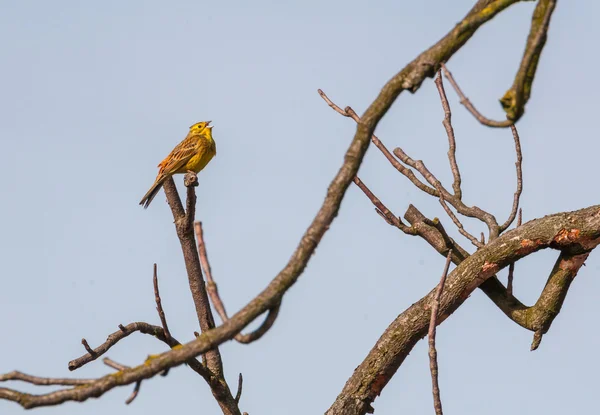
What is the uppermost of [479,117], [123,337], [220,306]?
[123,337]

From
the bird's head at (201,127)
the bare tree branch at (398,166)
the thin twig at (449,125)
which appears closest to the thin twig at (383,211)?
the bare tree branch at (398,166)

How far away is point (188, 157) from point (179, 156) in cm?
12

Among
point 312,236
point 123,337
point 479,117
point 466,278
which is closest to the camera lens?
point 312,236

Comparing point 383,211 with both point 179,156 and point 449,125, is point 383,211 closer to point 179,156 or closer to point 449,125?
point 449,125

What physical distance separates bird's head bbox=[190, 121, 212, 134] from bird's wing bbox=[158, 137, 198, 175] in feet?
2.06

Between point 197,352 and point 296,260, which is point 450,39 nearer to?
point 296,260

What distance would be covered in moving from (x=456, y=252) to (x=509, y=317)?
2.01ft

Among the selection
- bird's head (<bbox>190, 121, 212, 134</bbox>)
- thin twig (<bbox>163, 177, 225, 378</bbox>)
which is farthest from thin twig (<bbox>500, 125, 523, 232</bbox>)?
bird's head (<bbox>190, 121, 212, 134</bbox>)

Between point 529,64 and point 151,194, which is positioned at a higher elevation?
point 151,194

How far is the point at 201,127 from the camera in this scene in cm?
1425

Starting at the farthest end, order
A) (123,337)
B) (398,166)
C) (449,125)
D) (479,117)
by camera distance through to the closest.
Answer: (398,166) → (449,125) → (123,337) → (479,117)

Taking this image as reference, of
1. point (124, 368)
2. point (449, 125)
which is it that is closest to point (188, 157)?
point (449, 125)

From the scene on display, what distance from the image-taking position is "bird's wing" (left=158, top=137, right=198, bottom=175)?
12252 mm

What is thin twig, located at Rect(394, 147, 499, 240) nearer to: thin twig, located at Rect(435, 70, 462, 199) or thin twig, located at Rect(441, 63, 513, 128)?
thin twig, located at Rect(435, 70, 462, 199)
